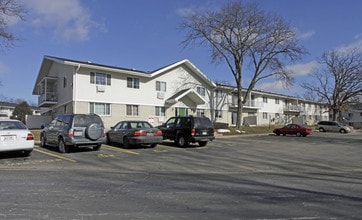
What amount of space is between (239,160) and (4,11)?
20040 millimetres

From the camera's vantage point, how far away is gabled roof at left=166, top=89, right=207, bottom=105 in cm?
3538

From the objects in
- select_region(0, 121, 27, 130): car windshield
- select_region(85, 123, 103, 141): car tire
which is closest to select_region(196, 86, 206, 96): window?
select_region(85, 123, 103, 141): car tire

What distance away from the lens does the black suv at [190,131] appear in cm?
1759

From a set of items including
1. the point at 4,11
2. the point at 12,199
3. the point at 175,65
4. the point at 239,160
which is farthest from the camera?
the point at 175,65

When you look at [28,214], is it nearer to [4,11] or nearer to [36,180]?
[36,180]

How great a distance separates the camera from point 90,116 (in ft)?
46.9

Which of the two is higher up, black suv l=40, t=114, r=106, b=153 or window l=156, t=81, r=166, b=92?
window l=156, t=81, r=166, b=92

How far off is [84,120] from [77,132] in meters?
0.69

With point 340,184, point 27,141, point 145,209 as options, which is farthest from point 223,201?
point 27,141

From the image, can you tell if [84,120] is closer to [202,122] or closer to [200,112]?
[202,122]

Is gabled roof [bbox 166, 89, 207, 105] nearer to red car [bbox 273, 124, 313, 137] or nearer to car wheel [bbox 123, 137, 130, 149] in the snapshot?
red car [bbox 273, 124, 313, 137]

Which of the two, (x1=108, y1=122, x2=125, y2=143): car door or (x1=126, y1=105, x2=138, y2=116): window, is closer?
(x1=108, y1=122, x2=125, y2=143): car door

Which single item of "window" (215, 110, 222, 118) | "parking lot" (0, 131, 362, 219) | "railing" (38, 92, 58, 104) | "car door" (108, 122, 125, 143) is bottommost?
"parking lot" (0, 131, 362, 219)

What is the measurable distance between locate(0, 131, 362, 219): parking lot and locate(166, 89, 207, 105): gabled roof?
22.3 m
